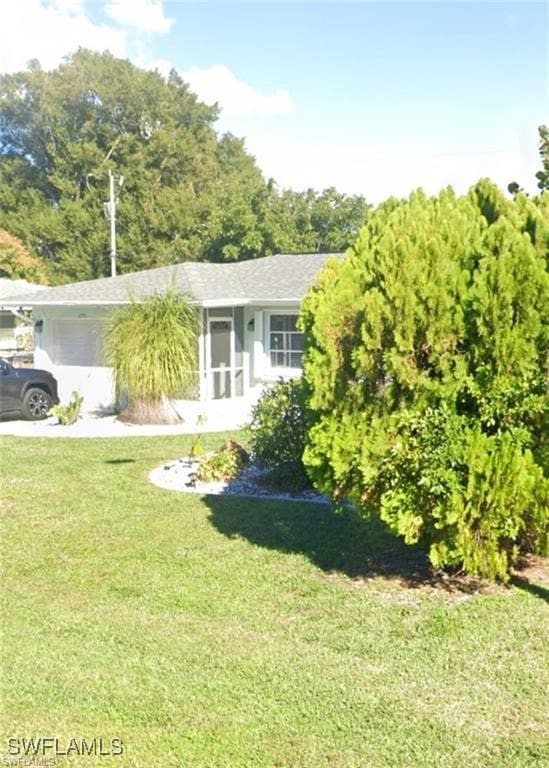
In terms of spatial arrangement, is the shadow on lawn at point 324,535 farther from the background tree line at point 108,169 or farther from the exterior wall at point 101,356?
the background tree line at point 108,169

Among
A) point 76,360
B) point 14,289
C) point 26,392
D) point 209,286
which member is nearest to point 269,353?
point 209,286

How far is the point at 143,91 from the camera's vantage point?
46.3 m

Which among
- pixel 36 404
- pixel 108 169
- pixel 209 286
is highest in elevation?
pixel 108 169

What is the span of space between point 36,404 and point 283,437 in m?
9.48

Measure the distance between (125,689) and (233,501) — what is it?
15.9ft

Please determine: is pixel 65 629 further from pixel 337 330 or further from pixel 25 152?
pixel 25 152

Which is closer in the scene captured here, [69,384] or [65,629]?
[65,629]

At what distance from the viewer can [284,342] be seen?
1823 centimetres

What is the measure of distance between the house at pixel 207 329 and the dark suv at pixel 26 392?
4.95 ft

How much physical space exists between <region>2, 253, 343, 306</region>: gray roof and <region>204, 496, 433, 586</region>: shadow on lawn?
8.88 m

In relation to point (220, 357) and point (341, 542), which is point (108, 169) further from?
point (341, 542)

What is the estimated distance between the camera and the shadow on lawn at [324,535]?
6.52 m

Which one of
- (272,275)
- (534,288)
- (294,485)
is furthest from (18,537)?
(272,275)

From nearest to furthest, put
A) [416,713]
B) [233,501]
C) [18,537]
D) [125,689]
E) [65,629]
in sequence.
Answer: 1. [416,713]
2. [125,689]
3. [65,629]
4. [18,537]
5. [233,501]
